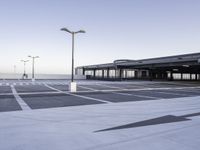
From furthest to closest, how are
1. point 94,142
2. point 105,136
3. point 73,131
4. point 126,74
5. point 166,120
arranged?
point 126,74
point 166,120
point 73,131
point 105,136
point 94,142

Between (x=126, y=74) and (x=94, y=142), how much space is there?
74326 millimetres

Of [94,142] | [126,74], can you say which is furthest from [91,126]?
[126,74]

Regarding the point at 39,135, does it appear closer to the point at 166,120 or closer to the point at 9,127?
the point at 9,127

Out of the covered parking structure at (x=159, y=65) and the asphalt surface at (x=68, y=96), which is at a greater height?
the covered parking structure at (x=159, y=65)

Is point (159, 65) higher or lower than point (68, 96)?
higher

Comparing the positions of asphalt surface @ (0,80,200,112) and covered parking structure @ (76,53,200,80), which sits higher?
covered parking structure @ (76,53,200,80)

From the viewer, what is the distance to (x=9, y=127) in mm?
6910

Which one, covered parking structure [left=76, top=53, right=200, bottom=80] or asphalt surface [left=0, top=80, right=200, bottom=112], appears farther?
covered parking structure [left=76, top=53, right=200, bottom=80]

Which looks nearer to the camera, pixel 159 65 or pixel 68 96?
pixel 68 96

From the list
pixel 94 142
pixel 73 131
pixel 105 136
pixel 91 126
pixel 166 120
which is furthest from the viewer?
pixel 166 120

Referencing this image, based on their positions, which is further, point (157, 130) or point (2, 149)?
point (157, 130)

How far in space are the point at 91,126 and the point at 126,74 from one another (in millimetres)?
72700

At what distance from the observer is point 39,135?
20.0ft

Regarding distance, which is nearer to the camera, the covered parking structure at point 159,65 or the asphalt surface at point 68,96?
the asphalt surface at point 68,96
